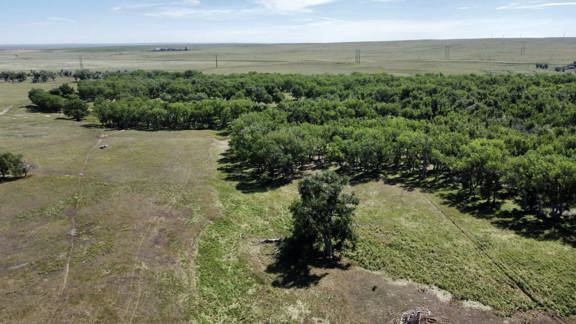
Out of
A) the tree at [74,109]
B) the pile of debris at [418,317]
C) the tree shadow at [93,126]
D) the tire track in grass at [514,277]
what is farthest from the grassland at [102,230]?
the tree at [74,109]

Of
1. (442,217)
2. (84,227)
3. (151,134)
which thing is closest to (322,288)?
(442,217)

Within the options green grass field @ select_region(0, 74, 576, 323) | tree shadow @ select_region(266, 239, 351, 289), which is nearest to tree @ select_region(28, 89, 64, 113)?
green grass field @ select_region(0, 74, 576, 323)

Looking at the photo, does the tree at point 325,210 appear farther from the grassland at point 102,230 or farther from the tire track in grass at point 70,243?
the tire track in grass at point 70,243

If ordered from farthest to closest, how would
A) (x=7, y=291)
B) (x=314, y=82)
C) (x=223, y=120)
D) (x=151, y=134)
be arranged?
(x=314, y=82), (x=223, y=120), (x=151, y=134), (x=7, y=291)

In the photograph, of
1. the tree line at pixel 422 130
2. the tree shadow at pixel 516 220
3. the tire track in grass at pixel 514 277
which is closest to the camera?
the tire track in grass at pixel 514 277

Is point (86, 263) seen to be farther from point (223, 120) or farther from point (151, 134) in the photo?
point (223, 120)

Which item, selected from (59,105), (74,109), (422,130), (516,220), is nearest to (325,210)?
(516,220)
